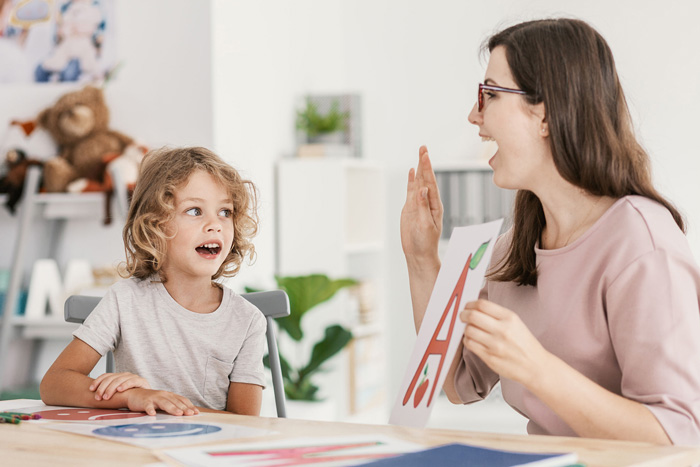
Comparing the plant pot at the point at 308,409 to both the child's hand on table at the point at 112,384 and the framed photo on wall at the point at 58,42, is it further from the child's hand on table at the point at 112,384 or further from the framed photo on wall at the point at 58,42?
the child's hand on table at the point at 112,384

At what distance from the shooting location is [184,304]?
1.59 meters

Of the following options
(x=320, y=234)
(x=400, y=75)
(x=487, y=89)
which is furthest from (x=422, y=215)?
(x=400, y=75)

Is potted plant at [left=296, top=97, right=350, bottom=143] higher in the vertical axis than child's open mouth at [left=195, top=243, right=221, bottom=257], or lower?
higher

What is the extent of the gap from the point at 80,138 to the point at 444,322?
2.67 metres

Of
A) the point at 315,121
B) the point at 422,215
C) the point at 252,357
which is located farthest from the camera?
the point at 315,121

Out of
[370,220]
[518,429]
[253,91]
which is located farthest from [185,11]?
[518,429]

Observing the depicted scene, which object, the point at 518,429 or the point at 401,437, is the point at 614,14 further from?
the point at 401,437

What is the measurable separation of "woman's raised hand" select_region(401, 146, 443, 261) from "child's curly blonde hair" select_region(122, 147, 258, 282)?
0.34 meters

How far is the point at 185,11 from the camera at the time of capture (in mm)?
3426

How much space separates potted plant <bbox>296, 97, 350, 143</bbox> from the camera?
4355 millimetres

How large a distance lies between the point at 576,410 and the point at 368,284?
11.0 ft

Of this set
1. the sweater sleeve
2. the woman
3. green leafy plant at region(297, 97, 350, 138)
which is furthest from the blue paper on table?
green leafy plant at region(297, 97, 350, 138)

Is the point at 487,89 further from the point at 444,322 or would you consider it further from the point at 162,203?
the point at 162,203

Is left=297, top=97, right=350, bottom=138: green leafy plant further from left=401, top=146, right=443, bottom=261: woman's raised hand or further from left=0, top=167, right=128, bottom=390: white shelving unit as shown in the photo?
left=401, top=146, right=443, bottom=261: woman's raised hand
